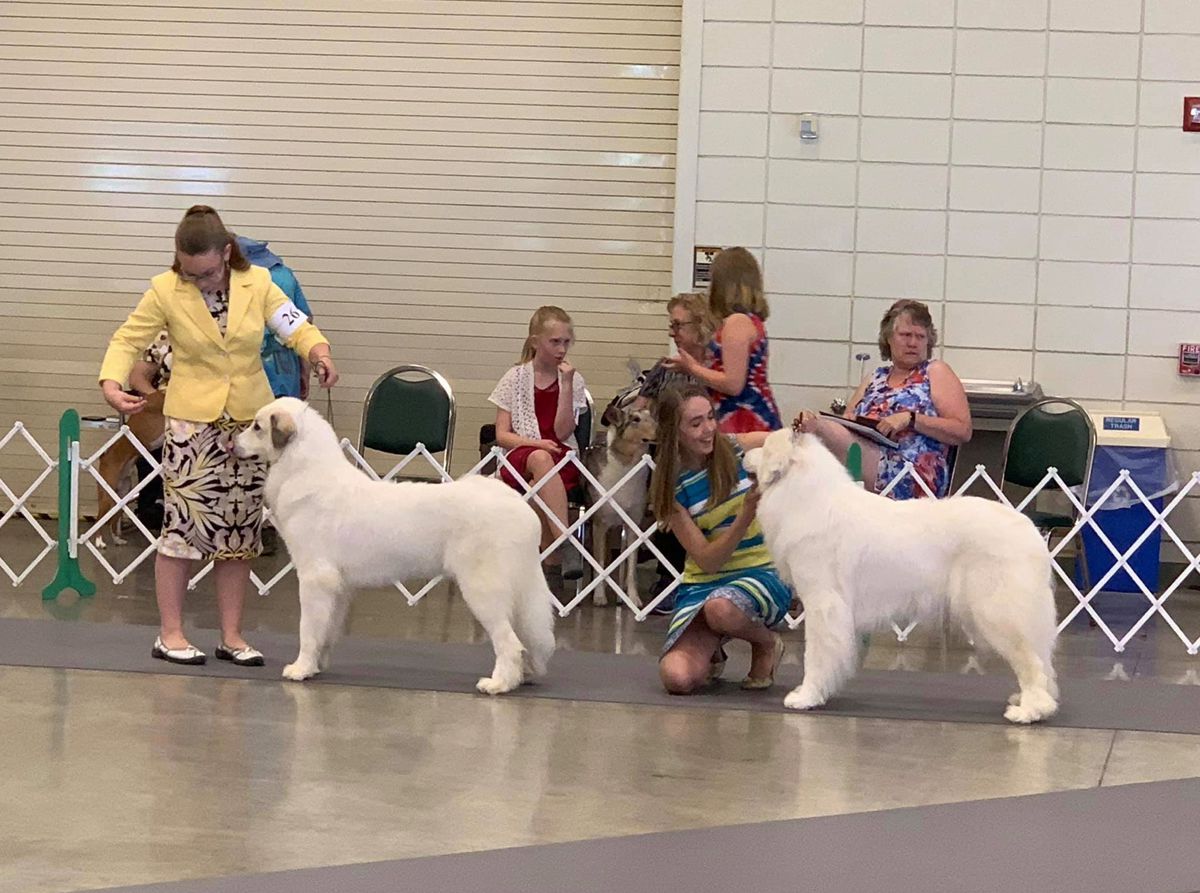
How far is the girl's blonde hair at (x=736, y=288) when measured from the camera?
587 centimetres

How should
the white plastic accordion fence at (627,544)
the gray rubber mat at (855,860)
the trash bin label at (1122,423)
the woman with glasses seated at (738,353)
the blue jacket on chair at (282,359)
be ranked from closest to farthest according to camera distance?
the gray rubber mat at (855,860)
the woman with glasses seated at (738,353)
the white plastic accordion fence at (627,544)
the blue jacket on chair at (282,359)
the trash bin label at (1122,423)

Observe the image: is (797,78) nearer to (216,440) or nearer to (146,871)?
(216,440)

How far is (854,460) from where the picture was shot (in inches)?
225

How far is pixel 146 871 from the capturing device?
10.1ft

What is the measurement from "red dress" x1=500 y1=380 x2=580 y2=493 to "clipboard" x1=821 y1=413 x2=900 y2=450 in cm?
129

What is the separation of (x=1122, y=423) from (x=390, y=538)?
3.95 meters

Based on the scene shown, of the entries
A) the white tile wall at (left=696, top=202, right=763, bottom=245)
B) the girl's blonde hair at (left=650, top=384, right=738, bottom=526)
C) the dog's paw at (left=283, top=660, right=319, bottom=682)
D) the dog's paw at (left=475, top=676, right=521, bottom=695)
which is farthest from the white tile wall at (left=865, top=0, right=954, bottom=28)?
the dog's paw at (left=283, top=660, right=319, bottom=682)

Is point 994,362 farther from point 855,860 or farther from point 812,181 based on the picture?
point 855,860

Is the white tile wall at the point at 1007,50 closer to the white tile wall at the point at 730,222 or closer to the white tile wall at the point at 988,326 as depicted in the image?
the white tile wall at the point at 988,326

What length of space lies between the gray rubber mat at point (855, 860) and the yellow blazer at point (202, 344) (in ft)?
6.88

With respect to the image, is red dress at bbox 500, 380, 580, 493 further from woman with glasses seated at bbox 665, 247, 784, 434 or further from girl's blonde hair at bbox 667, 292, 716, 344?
woman with glasses seated at bbox 665, 247, 784, 434

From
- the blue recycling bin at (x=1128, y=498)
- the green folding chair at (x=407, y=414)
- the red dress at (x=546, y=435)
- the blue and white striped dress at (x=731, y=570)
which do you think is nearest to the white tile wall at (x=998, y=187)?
the blue recycling bin at (x=1128, y=498)

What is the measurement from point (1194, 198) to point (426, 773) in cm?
524

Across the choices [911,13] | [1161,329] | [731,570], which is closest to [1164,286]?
[1161,329]
